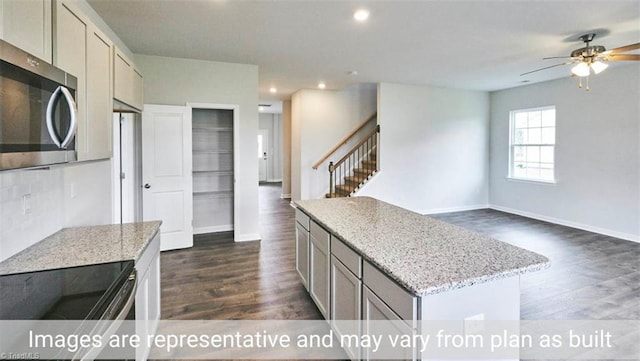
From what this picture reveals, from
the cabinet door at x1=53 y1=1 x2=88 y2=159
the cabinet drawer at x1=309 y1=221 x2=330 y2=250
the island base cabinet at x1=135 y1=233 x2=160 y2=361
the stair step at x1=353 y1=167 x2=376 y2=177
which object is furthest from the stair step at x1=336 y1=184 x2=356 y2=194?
the cabinet door at x1=53 y1=1 x2=88 y2=159

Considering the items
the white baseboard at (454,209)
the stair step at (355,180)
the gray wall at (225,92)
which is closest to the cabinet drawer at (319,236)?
the gray wall at (225,92)

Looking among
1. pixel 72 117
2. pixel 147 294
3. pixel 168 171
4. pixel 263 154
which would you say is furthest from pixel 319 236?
pixel 263 154

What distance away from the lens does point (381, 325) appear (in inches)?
60.6

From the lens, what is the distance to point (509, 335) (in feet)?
4.91

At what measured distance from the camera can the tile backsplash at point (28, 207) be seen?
1582mm

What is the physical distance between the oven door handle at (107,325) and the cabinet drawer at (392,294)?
1.14m

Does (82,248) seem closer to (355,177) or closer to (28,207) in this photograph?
(28,207)

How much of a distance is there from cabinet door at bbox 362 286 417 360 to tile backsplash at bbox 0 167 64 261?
1.87 metres

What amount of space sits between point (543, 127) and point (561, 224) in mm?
1932

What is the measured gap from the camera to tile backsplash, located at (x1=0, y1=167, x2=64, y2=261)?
1.58 meters

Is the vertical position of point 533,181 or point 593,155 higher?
point 593,155

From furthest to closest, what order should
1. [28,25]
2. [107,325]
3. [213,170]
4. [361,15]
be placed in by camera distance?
[213,170] < [361,15] < [28,25] < [107,325]

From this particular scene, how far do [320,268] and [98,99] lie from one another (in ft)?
6.32

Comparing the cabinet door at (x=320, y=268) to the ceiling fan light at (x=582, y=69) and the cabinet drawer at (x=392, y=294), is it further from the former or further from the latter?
the ceiling fan light at (x=582, y=69)
